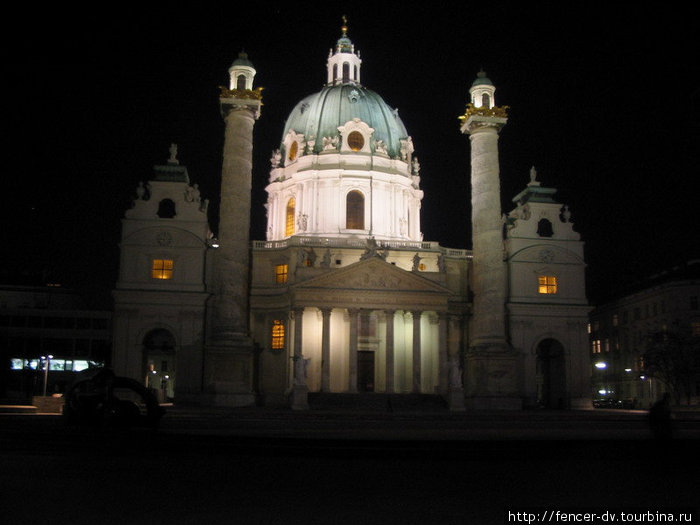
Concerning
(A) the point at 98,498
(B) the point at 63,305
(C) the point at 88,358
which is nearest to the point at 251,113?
(A) the point at 98,498

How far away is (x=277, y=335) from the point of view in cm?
6606

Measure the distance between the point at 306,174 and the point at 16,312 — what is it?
142 feet

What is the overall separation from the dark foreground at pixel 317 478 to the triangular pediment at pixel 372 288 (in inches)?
1555

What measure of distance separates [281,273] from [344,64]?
30611 millimetres

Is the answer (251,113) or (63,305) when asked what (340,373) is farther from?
(63,305)

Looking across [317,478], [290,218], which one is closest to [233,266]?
[290,218]

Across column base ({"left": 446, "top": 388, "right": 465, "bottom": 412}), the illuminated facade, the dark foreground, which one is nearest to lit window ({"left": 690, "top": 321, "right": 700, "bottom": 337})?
the illuminated facade

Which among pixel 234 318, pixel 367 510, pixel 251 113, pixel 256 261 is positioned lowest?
pixel 367 510

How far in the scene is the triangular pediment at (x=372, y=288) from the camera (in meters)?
62.5

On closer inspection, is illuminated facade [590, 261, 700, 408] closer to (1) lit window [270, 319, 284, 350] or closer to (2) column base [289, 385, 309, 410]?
(1) lit window [270, 319, 284, 350]

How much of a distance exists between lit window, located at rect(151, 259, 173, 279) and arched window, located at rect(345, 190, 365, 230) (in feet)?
67.7

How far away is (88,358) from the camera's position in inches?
3703

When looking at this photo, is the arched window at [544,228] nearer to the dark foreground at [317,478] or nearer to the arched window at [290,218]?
the arched window at [290,218]

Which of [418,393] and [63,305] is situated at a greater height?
[63,305]
